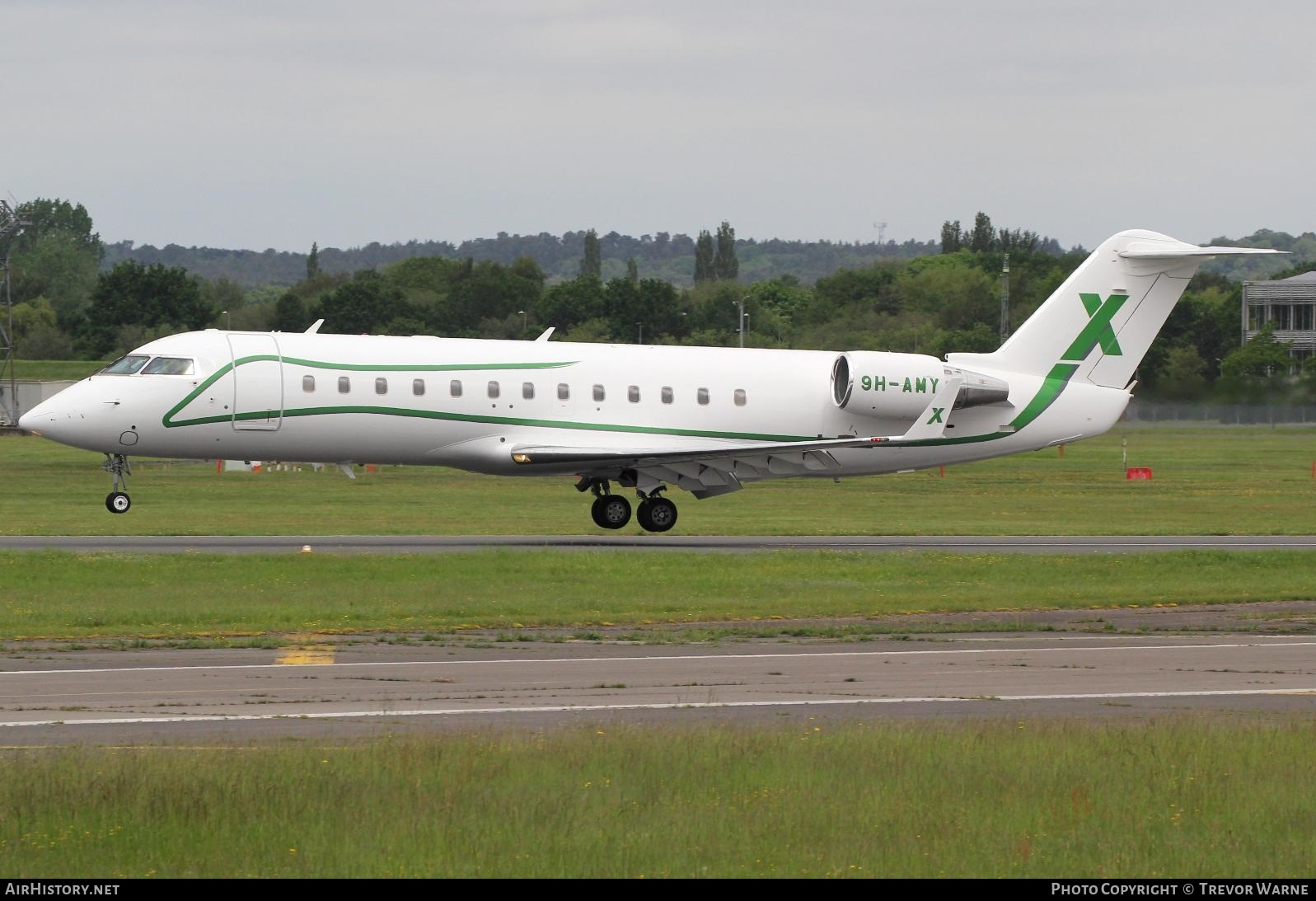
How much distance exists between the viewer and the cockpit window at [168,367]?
101 feet

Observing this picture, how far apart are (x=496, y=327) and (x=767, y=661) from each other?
3607 inches

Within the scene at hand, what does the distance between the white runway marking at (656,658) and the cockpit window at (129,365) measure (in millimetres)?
15087

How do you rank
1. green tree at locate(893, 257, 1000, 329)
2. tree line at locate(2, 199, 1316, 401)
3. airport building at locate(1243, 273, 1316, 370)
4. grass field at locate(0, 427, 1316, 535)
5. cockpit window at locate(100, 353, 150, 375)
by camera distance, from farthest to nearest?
1. airport building at locate(1243, 273, 1316, 370)
2. green tree at locate(893, 257, 1000, 329)
3. tree line at locate(2, 199, 1316, 401)
4. grass field at locate(0, 427, 1316, 535)
5. cockpit window at locate(100, 353, 150, 375)

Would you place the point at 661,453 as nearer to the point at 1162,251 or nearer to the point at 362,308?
the point at 1162,251

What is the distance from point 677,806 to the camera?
10.6 meters

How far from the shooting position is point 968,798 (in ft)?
35.8

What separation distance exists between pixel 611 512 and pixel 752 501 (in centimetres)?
1469

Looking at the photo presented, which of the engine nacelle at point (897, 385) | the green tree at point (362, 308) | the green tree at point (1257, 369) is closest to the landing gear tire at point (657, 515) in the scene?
the engine nacelle at point (897, 385)

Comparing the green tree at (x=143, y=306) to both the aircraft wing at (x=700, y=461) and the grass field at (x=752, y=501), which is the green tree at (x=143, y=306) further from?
the aircraft wing at (x=700, y=461)

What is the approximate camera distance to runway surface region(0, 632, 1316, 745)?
13.9 m

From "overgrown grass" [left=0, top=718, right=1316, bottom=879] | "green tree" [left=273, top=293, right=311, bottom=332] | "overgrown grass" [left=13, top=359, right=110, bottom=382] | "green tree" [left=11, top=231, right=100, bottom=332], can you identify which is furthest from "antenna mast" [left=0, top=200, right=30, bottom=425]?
"overgrown grass" [left=0, top=718, right=1316, bottom=879]

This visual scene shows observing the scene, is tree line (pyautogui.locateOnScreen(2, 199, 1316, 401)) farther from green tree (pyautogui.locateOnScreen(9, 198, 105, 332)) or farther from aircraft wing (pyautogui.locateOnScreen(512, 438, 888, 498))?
aircraft wing (pyautogui.locateOnScreen(512, 438, 888, 498))

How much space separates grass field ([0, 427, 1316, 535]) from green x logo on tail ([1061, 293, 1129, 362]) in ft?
13.6
